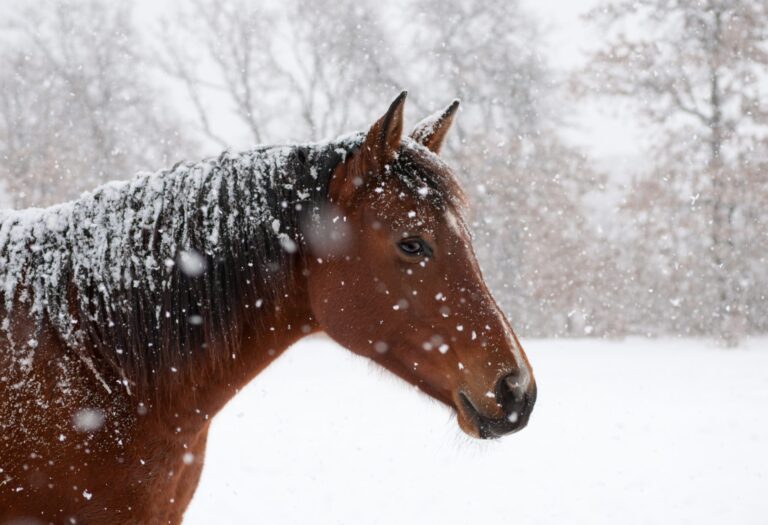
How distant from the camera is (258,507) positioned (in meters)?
5.43

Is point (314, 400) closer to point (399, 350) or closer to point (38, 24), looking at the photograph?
point (399, 350)

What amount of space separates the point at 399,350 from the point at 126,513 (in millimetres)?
1013

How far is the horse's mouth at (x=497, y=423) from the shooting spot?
1.93m

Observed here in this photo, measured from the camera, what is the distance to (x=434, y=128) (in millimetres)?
2398

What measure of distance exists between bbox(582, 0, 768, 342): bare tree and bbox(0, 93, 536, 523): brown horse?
13.5 metres

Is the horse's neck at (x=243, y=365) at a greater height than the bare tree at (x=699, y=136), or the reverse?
the horse's neck at (x=243, y=365)

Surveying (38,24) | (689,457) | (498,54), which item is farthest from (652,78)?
(38,24)

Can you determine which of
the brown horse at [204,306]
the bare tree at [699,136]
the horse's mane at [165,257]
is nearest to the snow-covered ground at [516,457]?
the brown horse at [204,306]

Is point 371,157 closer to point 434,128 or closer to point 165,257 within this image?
point 434,128

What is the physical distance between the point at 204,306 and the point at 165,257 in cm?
21

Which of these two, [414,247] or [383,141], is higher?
[383,141]

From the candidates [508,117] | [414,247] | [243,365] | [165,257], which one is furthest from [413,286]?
[508,117]

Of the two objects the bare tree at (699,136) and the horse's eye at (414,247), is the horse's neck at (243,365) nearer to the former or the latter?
the horse's eye at (414,247)

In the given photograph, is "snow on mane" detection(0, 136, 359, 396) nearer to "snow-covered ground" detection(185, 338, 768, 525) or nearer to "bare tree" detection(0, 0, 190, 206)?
"snow-covered ground" detection(185, 338, 768, 525)
